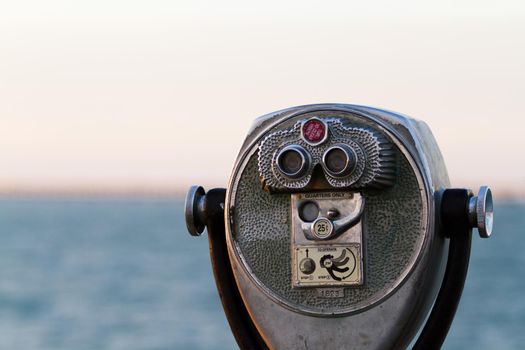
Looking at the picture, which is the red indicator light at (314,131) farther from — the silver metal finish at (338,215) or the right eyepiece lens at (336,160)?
the silver metal finish at (338,215)

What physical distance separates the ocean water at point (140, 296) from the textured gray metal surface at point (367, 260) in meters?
12.6

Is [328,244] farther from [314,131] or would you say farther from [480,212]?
[480,212]

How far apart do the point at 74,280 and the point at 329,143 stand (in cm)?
2868

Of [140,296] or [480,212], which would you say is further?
[140,296]

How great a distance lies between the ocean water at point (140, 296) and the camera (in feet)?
62.4

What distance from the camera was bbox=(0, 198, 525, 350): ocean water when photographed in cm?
1902

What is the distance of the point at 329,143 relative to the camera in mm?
4086

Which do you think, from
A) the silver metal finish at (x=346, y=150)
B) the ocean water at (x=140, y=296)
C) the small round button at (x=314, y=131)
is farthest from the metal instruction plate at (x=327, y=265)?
the ocean water at (x=140, y=296)

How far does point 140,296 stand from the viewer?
1058 inches

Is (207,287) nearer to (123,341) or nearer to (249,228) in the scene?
(123,341)

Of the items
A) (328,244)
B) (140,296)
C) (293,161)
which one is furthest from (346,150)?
(140,296)

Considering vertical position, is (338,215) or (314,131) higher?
(314,131)

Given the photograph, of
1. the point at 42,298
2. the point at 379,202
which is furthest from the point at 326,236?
the point at 42,298

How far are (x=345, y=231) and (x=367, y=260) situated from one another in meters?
0.10
